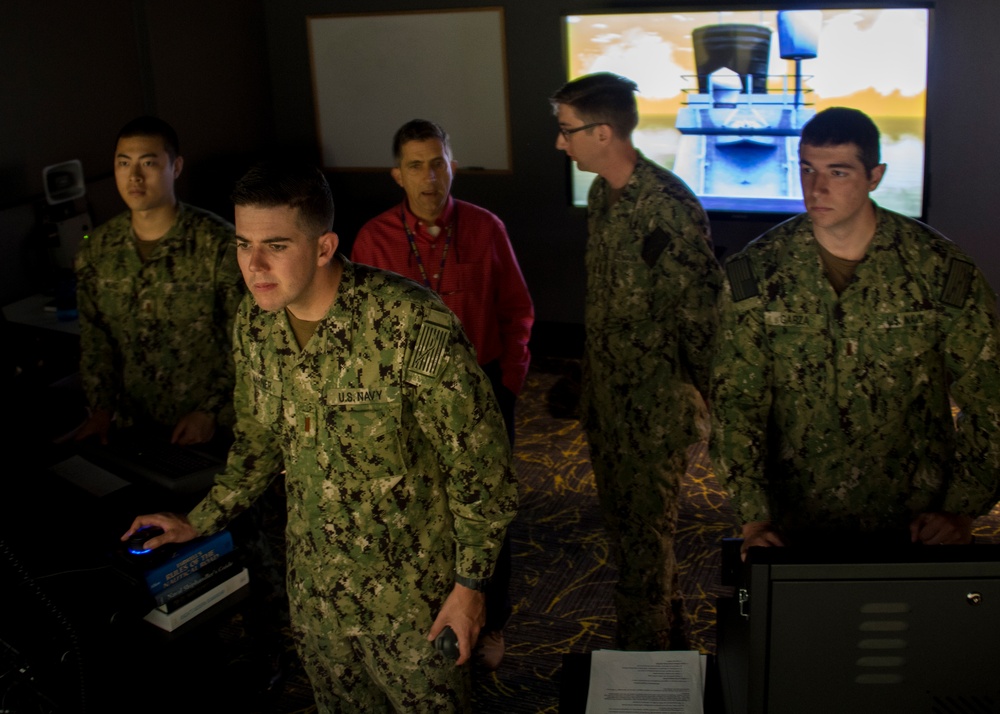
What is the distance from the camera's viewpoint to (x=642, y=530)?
2789 mm

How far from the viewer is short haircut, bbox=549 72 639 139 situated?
2.75 metres

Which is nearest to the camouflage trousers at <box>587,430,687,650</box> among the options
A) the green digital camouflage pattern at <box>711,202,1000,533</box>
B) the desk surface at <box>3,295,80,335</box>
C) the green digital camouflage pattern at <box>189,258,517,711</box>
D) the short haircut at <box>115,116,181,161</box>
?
the green digital camouflage pattern at <box>711,202,1000,533</box>

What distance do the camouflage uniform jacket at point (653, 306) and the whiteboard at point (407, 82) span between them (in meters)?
2.82

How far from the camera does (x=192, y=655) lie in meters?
2.29

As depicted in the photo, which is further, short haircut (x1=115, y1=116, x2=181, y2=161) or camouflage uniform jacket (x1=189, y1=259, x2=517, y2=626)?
short haircut (x1=115, y1=116, x2=181, y2=161)

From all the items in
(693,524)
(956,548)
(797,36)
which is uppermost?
(797,36)

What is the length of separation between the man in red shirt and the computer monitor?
1.80m

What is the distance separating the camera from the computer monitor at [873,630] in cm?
110

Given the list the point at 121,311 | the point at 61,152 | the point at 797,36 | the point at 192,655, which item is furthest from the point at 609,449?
the point at 61,152

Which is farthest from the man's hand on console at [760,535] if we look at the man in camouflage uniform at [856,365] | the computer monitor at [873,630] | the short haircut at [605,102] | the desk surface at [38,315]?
the desk surface at [38,315]

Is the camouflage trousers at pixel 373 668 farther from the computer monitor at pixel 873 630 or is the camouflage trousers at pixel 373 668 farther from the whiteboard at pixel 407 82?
the whiteboard at pixel 407 82

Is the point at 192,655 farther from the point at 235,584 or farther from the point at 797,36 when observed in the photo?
the point at 797,36

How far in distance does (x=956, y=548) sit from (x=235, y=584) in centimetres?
147

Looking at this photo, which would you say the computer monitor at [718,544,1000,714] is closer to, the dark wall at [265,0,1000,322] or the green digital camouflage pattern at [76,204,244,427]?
the green digital camouflage pattern at [76,204,244,427]
